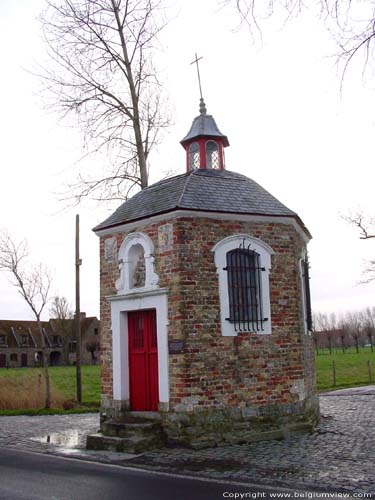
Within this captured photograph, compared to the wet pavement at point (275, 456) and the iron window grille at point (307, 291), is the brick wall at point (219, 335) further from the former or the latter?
the iron window grille at point (307, 291)

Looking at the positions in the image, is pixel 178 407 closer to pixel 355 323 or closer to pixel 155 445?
pixel 155 445

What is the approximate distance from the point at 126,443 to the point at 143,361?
211cm

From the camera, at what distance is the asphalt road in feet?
25.3

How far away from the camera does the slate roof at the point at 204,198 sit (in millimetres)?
12516

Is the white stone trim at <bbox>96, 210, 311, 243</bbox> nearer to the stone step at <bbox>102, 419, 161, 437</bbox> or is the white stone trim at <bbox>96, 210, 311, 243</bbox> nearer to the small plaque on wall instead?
the small plaque on wall

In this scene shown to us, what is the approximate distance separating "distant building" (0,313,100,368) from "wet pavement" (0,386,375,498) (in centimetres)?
5837

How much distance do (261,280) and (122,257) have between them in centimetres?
326

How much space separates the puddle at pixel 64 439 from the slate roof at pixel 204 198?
4.95m

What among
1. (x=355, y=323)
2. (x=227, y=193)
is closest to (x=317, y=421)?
(x=227, y=193)

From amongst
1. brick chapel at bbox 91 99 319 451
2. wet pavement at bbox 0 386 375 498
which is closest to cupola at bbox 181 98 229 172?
brick chapel at bbox 91 99 319 451

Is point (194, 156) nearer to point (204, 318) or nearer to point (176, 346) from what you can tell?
point (204, 318)

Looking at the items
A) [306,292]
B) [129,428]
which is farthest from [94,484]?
[306,292]

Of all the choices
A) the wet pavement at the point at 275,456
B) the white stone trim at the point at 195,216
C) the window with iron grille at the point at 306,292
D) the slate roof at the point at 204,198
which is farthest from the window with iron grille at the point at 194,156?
the wet pavement at the point at 275,456

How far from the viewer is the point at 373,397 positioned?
19.2 m
